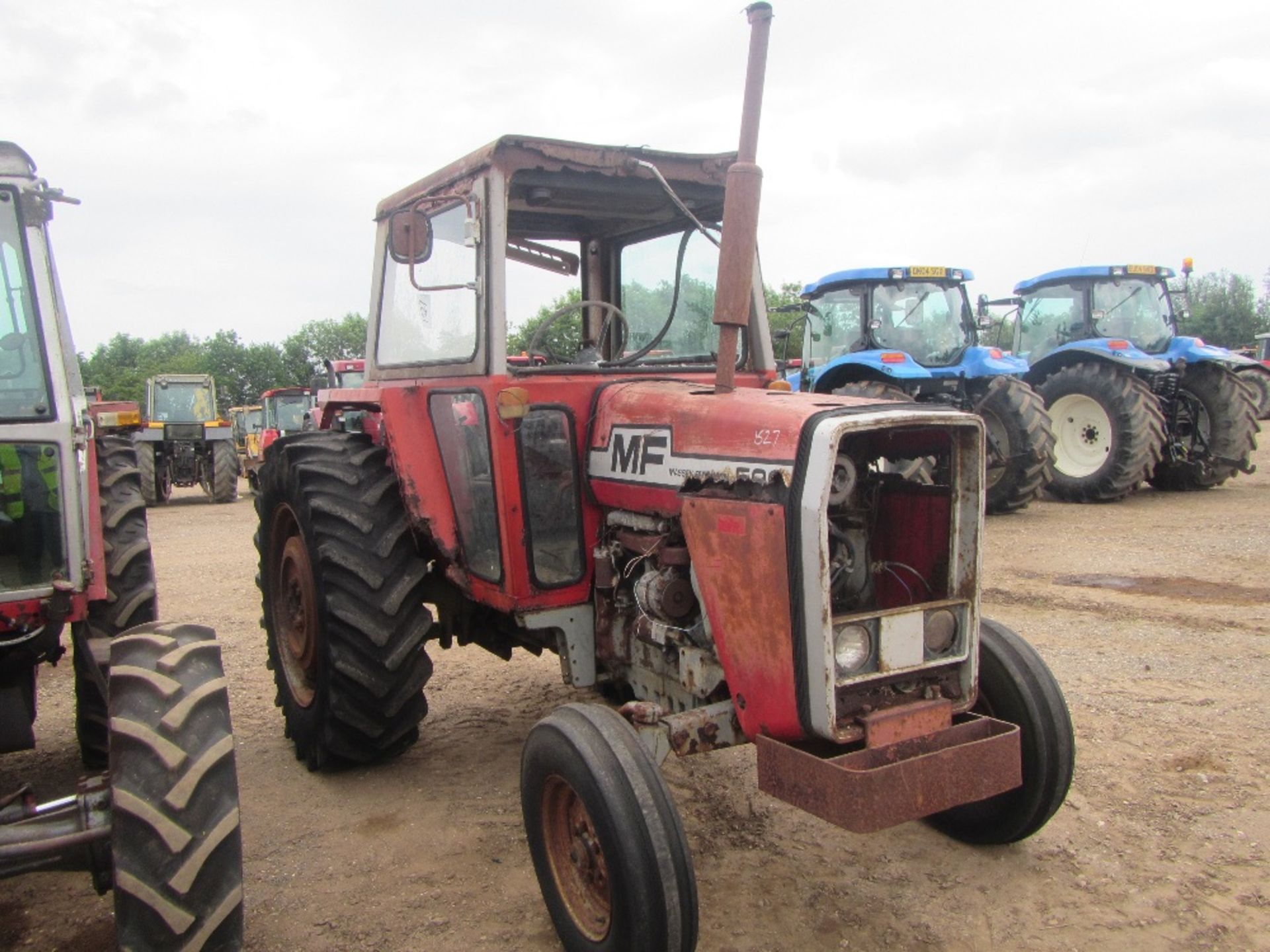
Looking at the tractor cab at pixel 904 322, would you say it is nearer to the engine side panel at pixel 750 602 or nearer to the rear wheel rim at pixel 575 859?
the engine side panel at pixel 750 602

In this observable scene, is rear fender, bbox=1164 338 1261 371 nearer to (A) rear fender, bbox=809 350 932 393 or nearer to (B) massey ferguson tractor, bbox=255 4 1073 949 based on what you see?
(A) rear fender, bbox=809 350 932 393

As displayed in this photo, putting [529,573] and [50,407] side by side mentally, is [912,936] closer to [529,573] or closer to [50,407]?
[529,573]

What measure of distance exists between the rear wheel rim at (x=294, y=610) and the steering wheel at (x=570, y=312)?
47.1 inches

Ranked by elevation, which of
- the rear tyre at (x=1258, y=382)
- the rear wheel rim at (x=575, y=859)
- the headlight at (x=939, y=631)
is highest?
the rear tyre at (x=1258, y=382)

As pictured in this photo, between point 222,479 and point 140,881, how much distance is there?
52.6ft

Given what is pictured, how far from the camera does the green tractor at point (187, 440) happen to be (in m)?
17.2

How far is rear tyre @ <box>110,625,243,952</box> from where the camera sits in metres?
2.24

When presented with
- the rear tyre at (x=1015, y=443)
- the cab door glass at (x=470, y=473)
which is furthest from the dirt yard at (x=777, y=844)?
the rear tyre at (x=1015, y=443)

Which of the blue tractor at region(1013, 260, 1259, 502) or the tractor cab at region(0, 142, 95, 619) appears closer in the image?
the tractor cab at region(0, 142, 95, 619)

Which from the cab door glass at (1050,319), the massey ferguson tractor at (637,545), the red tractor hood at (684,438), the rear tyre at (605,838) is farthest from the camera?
the cab door glass at (1050,319)

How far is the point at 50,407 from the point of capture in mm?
2971

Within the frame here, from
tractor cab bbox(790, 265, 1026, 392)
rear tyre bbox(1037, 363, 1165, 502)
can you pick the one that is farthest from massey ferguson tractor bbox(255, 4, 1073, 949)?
rear tyre bbox(1037, 363, 1165, 502)

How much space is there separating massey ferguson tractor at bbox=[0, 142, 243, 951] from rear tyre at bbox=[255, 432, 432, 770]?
60 cm

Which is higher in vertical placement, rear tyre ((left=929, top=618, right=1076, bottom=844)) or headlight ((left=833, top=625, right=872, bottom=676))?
headlight ((left=833, top=625, right=872, bottom=676))
